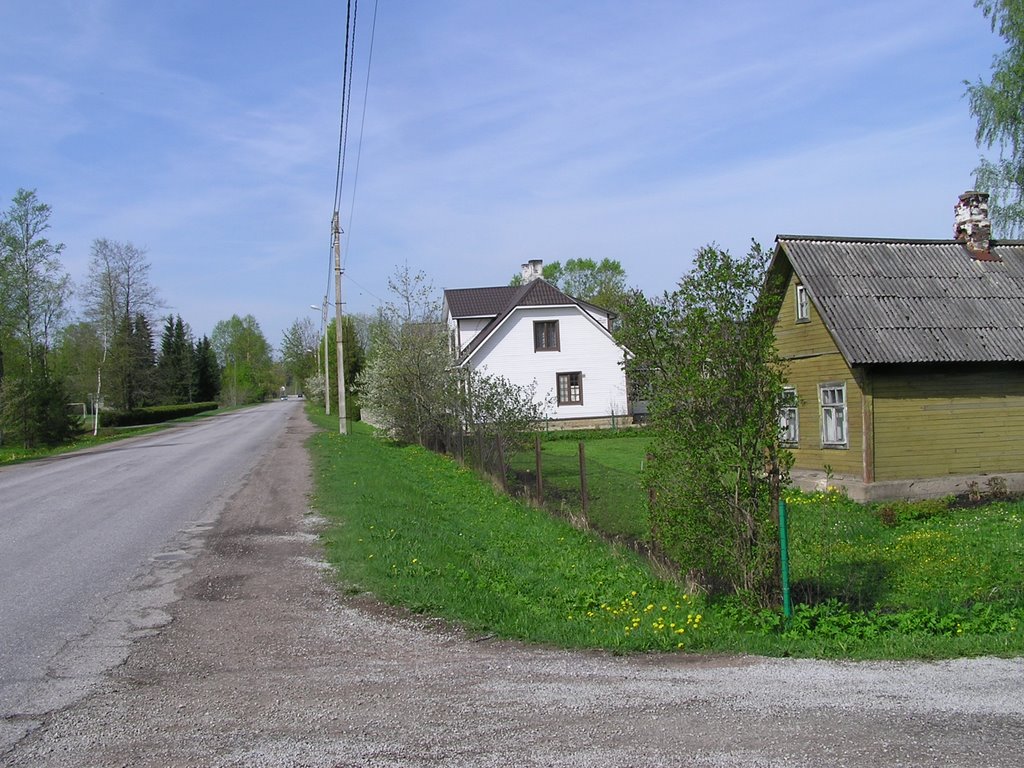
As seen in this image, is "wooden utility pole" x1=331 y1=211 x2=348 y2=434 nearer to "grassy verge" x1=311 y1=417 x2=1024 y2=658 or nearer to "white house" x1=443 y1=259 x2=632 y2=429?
"white house" x1=443 y1=259 x2=632 y2=429

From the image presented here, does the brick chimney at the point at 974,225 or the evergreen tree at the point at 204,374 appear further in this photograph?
the evergreen tree at the point at 204,374

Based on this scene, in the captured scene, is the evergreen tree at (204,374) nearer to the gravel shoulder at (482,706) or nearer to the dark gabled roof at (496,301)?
the dark gabled roof at (496,301)

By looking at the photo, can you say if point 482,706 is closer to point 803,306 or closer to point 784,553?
point 784,553

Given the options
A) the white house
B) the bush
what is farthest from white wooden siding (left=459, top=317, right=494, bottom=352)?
the bush

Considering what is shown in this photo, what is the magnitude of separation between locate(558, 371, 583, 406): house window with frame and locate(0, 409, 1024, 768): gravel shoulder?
114 feet

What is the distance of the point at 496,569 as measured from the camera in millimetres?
9586

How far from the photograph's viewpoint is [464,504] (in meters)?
15.3

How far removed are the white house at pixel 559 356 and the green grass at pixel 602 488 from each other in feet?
Result: 36.7

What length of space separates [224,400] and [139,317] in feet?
133

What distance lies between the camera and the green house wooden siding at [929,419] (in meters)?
17.4

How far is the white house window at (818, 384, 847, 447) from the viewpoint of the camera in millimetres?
18250

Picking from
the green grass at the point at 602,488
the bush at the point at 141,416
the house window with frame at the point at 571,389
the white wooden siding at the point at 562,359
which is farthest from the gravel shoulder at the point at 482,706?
the bush at the point at 141,416

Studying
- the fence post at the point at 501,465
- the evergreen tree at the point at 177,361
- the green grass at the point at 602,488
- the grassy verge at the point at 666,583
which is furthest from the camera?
the evergreen tree at the point at 177,361

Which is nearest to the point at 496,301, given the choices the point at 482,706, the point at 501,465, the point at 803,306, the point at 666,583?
the point at 803,306
